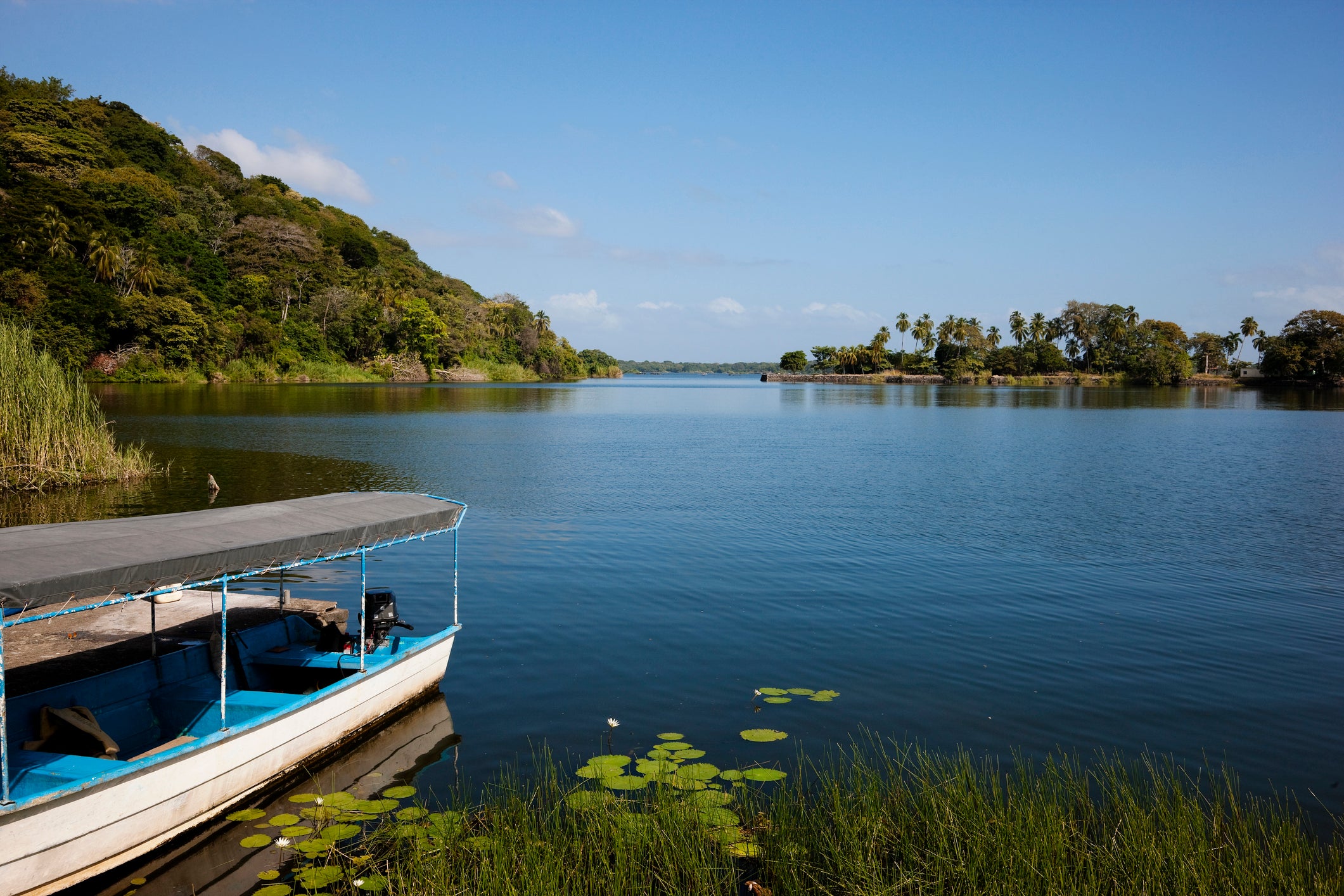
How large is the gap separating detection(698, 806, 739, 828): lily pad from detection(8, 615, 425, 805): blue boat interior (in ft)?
14.3

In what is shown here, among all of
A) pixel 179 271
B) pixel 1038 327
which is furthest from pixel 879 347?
pixel 179 271

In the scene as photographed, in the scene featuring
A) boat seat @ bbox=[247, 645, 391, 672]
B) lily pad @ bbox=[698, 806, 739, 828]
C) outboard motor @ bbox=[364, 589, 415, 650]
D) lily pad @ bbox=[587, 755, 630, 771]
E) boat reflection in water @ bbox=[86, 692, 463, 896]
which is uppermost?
outboard motor @ bbox=[364, 589, 415, 650]

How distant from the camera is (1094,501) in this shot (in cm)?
2711

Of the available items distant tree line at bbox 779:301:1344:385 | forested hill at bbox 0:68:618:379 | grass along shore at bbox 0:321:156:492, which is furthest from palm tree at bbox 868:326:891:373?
grass along shore at bbox 0:321:156:492

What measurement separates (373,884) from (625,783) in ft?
8.18

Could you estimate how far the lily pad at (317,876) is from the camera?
6309mm

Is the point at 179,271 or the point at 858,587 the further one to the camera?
the point at 179,271

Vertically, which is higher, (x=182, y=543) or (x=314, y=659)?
(x=182, y=543)

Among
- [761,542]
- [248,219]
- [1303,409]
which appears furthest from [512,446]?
[248,219]

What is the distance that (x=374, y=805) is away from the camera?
25.7 ft

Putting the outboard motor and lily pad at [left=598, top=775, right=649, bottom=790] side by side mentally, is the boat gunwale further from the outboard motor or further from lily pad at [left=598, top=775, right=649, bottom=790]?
lily pad at [left=598, top=775, right=649, bottom=790]

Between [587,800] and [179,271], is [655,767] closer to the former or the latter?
[587,800]

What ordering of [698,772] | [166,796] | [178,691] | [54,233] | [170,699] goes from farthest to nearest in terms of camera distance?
[54,233] < [178,691] < [170,699] < [698,772] < [166,796]

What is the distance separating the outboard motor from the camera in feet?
34.4
